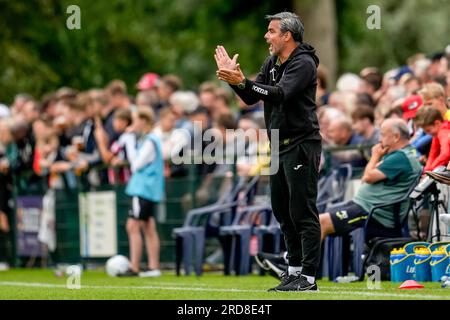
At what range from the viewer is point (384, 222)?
14703 mm

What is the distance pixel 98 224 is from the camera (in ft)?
67.4

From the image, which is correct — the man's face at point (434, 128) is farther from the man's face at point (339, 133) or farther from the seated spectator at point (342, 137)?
the man's face at point (339, 133)

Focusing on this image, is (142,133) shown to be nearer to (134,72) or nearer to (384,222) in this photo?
(384,222)

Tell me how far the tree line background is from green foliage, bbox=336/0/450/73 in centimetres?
3

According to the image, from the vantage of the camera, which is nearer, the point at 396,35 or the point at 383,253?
the point at 383,253

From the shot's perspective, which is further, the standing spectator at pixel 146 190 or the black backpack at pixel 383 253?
the standing spectator at pixel 146 190

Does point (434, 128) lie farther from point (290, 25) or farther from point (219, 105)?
point (219, 105)

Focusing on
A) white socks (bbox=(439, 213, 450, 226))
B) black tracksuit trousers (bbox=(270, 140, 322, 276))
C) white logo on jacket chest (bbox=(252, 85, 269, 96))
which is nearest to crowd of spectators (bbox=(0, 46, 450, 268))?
white socks (bbox=(439, 213, 450, 226))

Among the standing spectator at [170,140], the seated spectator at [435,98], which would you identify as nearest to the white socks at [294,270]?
the seated spectator at [435,98]

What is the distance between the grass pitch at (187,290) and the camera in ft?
38.3

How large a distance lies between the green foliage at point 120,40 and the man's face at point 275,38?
18808 millimetres

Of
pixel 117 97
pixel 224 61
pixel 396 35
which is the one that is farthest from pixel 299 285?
pixel 396 35

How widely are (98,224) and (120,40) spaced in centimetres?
1624
